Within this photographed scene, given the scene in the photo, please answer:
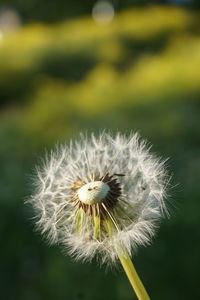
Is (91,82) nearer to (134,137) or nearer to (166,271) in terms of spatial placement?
(166,271)

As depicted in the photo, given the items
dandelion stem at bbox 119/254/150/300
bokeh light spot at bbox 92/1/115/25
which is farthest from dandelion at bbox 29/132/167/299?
bokeh light spot at bbox 92/1/115/25

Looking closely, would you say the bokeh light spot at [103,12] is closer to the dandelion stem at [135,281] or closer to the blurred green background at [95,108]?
the blurred green background at [95,108]

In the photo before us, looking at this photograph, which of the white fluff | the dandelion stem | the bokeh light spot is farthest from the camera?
the bokeh light spot

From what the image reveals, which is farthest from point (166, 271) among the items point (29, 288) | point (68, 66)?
point (68, 66)

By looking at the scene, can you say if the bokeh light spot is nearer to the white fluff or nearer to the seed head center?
the white fluff

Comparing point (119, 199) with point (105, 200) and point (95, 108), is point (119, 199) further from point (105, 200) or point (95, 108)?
point (95, 108)

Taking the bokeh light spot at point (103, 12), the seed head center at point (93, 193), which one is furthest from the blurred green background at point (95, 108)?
the seed head center at point (93, 193)

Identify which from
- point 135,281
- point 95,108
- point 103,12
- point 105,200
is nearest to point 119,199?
point 105,200
